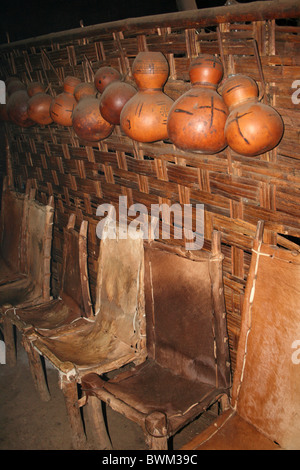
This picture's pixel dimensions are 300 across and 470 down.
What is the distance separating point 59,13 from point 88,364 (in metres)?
3.32

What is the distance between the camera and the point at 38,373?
2.92 metres

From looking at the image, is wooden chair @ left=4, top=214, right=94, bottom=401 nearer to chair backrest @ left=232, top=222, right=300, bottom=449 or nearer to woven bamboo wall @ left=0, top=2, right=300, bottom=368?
woven bamboo wall @ left=0, top=2, right=300, bottom=368

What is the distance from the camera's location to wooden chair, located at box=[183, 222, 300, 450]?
1.73m

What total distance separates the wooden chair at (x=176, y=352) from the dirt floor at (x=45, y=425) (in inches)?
22.8

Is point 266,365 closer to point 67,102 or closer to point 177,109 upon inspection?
point 177,109

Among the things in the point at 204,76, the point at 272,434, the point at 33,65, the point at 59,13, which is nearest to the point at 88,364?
the point at 272,434

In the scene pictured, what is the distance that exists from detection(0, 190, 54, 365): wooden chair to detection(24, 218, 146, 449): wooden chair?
0.54m

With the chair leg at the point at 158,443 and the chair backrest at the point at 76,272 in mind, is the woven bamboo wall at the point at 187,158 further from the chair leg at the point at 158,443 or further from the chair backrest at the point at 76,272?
the chair leg at the point at 158,443

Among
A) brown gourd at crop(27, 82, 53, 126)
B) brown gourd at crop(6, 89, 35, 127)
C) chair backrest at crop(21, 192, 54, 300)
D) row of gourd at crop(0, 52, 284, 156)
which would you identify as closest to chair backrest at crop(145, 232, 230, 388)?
row of gourd at crop(0, 52, 284, 156)

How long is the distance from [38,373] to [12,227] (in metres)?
1.45

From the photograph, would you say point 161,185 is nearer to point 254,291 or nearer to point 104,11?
point 254,291

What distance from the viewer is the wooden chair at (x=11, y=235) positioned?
3625mm

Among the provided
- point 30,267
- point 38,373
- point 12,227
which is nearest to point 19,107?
point 12,227
